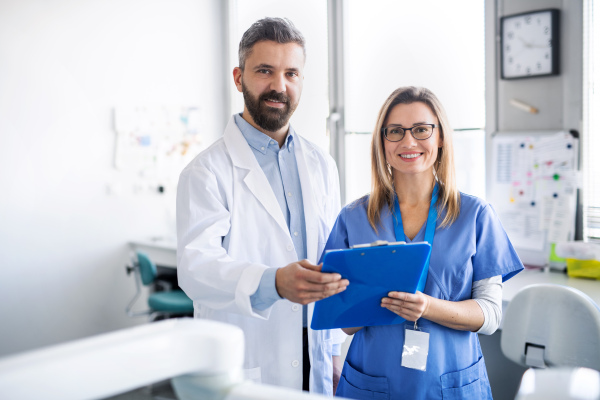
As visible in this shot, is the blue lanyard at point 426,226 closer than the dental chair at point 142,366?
No

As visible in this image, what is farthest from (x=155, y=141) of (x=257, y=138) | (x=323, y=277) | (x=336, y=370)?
(x=323, y=277)

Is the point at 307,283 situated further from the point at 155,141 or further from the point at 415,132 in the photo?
the point at 155,141

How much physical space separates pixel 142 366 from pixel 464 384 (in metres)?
1.11

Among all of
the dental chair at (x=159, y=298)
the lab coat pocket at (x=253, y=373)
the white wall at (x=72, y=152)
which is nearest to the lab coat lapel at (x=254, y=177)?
the lab coat pocket at (x=253, y=373)

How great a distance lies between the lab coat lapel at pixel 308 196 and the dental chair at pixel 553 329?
72 centimetres

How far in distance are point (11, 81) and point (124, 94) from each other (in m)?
0.77

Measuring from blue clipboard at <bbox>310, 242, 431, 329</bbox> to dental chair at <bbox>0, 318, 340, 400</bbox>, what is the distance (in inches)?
25.6

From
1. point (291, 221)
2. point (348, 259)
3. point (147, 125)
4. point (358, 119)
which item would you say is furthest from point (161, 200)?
point (348, 259)

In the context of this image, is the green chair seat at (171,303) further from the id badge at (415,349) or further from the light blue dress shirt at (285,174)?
the id badge at (415,349)

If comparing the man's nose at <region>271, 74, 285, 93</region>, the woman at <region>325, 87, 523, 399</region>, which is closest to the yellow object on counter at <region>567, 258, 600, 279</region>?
the woman at <region>325, 87, 523, 399</region>

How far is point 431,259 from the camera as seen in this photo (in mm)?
1437

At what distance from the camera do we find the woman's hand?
131cm

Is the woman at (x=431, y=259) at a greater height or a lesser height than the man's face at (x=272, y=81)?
lesser

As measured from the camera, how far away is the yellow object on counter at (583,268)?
2443 mm
